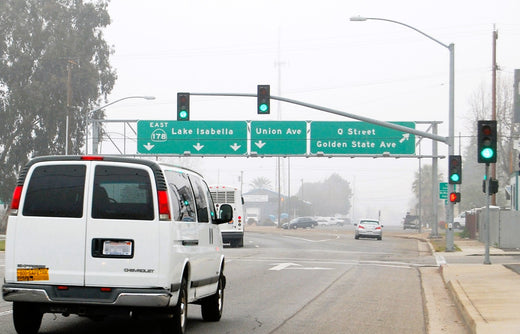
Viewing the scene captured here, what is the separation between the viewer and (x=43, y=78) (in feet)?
209

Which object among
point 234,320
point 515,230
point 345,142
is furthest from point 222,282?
point 345,142

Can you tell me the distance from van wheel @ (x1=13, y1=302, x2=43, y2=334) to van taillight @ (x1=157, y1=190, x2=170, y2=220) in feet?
6.10

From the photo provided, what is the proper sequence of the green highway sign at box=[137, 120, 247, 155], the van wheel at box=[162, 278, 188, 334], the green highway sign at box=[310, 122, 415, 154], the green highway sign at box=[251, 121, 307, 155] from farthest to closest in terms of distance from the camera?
the green highway sign at box=[137, 120, 247, 155] → the green highway sign at box=[251, 121, 307, 155] → the green highway sign at box=[310, 122, 415, 154] → the van wheel at box=[162, 278, 188, 334]

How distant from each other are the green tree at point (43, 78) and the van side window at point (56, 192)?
2097 inches

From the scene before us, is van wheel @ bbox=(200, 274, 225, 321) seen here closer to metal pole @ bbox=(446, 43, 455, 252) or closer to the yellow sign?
the yellow sign

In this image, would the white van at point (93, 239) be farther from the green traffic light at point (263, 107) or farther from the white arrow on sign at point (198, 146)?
the white arrow on sign at point (198, 146)

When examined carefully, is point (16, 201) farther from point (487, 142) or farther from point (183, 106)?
point (183, 106)

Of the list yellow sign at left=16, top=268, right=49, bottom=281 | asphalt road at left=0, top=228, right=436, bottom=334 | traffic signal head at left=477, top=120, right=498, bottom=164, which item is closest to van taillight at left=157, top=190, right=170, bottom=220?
yellow sign at left=16, top=268, right=49, bottom=281

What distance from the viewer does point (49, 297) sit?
9305 mm

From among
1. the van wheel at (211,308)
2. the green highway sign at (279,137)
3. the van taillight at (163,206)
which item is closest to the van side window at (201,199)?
the van wheel at (211,308)

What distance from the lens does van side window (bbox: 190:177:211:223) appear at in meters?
11.3

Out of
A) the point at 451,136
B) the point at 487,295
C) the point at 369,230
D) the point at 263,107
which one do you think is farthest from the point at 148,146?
the point at 487,295

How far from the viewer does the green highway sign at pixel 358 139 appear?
51.4m

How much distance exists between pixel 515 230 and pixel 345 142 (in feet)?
47.5
